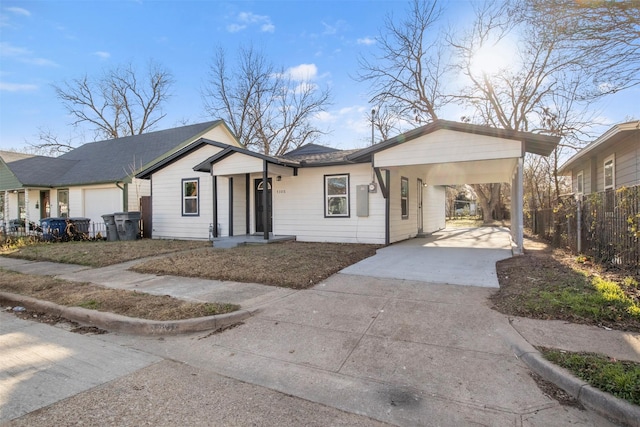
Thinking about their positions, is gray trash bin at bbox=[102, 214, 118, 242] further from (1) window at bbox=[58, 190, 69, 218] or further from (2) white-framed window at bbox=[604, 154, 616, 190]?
(2) white-framed window at bbox=[604, 154, 616, 190]

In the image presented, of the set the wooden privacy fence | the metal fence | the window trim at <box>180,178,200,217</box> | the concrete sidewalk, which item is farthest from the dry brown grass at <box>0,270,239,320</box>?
the metal fence

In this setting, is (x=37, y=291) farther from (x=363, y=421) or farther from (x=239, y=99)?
(x=239, y=99)

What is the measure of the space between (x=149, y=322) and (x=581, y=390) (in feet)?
15.3

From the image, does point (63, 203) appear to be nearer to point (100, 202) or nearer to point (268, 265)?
point (100, 202)

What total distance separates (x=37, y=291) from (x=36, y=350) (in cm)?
313

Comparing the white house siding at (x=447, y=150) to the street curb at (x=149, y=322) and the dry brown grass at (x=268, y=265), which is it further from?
the street curb at (x=149, y=322)

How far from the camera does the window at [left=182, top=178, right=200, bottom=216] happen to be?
45.7 ft

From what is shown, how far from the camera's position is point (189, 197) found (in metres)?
14.0

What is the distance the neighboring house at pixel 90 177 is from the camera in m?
16.5

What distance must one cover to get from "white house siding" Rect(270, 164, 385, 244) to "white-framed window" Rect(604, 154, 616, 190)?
747cm

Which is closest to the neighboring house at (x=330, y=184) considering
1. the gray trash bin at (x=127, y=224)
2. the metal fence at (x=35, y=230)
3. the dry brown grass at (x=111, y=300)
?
the gray trash bin at (x=127, y=224)

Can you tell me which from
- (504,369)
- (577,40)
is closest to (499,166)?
(577,40)

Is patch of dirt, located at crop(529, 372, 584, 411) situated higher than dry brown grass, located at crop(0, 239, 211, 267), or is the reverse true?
dry brown grass, located at crop(0, 239, 211, 267)

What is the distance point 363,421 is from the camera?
2473 mm
